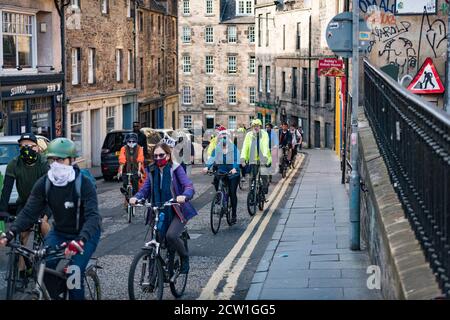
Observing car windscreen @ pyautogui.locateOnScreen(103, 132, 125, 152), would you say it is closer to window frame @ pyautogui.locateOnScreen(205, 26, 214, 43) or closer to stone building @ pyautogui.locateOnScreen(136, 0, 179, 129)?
stone building @ pyautogui.locateOnScreen(136, 0, 179, 129)

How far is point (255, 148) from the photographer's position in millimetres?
17281

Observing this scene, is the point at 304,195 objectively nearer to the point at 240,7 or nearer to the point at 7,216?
the point at 7,216

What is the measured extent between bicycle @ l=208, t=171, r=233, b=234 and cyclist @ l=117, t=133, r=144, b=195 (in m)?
2.89

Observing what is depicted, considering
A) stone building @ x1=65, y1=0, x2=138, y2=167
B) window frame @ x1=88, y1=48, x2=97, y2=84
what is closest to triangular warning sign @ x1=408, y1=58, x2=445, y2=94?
stone building @ x1=65, y1=0, x2=138, y2=167

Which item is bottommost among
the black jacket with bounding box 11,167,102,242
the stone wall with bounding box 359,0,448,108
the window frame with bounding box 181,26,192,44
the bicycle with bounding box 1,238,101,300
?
the bicycle with bounding box 1,238,101,300

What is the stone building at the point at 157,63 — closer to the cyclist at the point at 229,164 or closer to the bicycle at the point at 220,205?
the cyclist at the point at 229,164

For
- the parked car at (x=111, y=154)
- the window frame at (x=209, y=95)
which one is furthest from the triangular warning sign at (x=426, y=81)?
the window frame at (x=209, y=95)

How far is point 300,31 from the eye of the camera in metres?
56.4

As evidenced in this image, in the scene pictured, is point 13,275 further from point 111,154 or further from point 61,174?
point 111,154

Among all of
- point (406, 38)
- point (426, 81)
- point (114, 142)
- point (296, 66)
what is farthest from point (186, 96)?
point (426, 81)

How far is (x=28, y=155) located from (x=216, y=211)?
16.0 ft

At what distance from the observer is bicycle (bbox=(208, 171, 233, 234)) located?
48.4 feet

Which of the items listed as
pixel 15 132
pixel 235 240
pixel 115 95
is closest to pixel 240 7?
pixel 115 95

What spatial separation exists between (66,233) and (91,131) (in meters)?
32.4
